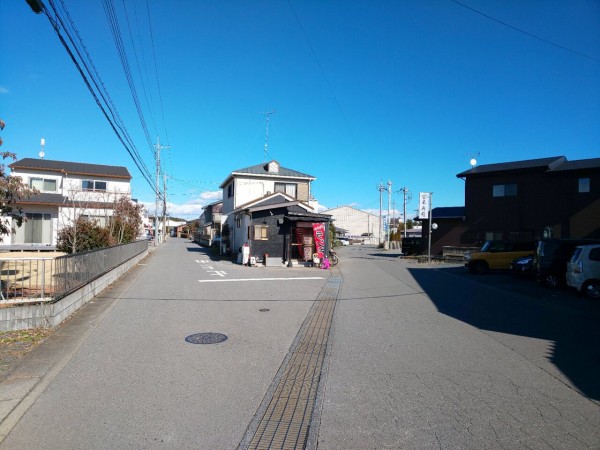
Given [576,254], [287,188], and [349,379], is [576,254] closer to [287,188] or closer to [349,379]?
[349,379]

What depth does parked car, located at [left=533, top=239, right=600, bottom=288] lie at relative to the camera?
45.3 feet

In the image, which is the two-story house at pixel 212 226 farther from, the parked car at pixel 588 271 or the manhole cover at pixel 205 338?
the manhole cover at pixel 205 338

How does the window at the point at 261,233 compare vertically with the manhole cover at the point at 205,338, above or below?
above

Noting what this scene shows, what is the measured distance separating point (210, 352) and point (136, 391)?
157 cm

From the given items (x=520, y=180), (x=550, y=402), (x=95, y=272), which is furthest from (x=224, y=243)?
(x=550, y=402)

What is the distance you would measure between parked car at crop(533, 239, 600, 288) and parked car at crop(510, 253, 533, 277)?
339 cm

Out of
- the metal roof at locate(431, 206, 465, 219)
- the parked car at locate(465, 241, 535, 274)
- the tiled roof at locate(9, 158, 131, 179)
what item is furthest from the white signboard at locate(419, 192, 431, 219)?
the tiled roof at locate(9, 158, 131, 179)

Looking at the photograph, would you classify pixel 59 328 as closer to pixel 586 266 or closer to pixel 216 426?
pixel 216 426

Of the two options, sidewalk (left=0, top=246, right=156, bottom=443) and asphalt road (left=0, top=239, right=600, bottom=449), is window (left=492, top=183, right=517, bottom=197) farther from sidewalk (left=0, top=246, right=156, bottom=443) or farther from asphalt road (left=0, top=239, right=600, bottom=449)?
sidewalk (left=0, top=246, right=156, bottom=443)

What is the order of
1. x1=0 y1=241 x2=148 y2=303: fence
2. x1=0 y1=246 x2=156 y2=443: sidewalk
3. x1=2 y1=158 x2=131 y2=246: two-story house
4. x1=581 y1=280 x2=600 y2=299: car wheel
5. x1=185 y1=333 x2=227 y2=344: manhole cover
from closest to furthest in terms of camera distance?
x1=0 y1=246 x2=156 y2=443: sidewalk → x1=185 y1=333 x2=227 y2=344: manhole cover → x1=0 y1=241 x2=148 y2=303: fence → x1=581 y1=280 x2=600 y2=299: car wheel → x1=2 y1=158 x2=131 y2=246: two-story house

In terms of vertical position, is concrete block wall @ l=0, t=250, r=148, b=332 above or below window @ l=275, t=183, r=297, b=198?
below

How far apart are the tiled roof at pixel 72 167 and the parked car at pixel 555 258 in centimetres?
3102

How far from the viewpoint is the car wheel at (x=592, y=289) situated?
11531 mm

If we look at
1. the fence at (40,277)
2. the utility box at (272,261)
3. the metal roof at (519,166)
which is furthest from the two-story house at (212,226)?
the fence at (40,277)
